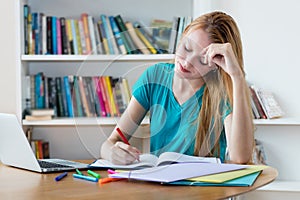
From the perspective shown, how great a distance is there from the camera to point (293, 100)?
287cm

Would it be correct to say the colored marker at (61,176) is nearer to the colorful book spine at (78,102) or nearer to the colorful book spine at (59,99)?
the colorful book spine at (78,102)

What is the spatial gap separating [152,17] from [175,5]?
0.47 feet

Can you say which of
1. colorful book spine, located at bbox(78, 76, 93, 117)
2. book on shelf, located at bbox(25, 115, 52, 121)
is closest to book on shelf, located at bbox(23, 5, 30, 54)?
book on shelf, located at bbox(25, 115, 52, 121)

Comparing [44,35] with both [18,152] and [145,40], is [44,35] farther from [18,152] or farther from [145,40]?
[145,40]

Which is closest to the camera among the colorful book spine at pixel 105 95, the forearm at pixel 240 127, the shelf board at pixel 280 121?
the colorful book spine at pixel 105 95

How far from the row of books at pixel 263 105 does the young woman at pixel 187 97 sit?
1341 millimetres

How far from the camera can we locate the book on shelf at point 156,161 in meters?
1.33

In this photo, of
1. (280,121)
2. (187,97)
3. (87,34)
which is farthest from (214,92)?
(87,34)

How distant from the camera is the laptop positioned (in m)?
1.40

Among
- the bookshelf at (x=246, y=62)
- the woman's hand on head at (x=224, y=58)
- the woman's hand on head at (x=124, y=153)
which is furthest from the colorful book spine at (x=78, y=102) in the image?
the bookshelf at (x=246, y=62)

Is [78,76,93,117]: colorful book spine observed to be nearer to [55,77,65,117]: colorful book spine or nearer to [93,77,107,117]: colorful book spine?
[93,77,107,117]: colorful book spine

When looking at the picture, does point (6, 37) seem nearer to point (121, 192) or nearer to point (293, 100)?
point (293, 100)

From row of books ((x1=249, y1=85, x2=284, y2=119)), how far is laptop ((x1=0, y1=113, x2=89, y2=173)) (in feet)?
4.91

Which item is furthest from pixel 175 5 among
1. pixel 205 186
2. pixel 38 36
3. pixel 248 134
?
pixel 205 186
